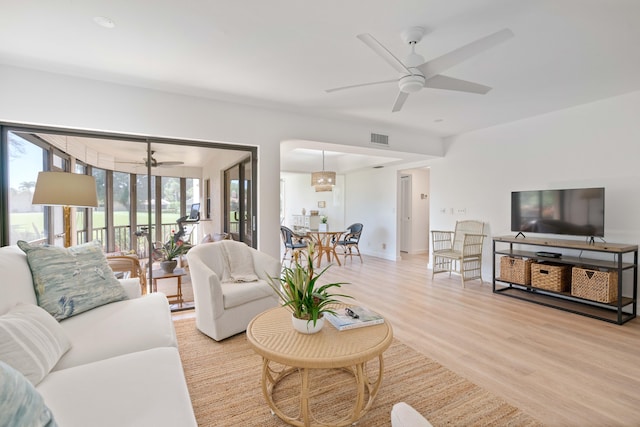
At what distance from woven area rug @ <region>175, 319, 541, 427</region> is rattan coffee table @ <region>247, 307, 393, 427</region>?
0.31 feet

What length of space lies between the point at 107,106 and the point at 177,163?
2.88ft

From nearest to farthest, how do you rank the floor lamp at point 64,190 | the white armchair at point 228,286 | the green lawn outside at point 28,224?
the floor lamp at point 64,190 < the white armchair at point 228,286 < the green lawn outside at point 28,224

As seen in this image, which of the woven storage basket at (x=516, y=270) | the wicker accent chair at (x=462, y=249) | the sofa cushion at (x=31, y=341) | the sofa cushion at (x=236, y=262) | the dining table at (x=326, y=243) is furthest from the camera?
the dining table at (x=326, y=243)

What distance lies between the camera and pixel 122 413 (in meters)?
1.11

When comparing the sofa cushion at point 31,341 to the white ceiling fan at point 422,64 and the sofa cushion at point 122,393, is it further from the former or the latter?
the white ceiling fan at point 422,64

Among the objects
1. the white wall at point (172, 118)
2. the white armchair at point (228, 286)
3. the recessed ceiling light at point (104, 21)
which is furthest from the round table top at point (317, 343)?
the recessed ceiling light at point (104, 21)

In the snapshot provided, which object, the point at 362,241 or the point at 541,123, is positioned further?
the point at 362,241

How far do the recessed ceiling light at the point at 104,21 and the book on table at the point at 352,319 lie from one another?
2528mm

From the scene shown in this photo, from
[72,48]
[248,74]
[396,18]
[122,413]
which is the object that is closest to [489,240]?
[396,18]

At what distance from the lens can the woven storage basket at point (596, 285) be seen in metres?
3.27

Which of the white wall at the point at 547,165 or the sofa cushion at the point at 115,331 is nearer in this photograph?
the sofa cushion at the point at 115,331

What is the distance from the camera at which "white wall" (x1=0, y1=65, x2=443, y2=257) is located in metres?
2.83

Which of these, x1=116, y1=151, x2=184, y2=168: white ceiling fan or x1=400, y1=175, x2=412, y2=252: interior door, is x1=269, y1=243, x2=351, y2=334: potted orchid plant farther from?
x1=400, y1=175, x2=412, y2=252: interior door

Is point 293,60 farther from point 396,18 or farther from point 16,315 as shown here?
point 16,315
